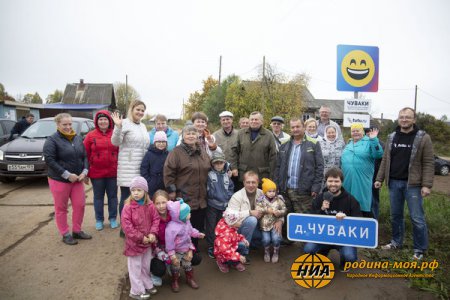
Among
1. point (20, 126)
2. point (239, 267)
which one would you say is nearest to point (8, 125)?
point (20, 126)

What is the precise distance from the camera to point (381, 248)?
4266mm

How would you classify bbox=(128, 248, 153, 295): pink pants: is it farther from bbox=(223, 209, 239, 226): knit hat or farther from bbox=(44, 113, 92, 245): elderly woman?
bbox=(44, 113, 92, 245): elderly woman

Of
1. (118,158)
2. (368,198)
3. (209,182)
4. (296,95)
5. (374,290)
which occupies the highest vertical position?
(296,95)

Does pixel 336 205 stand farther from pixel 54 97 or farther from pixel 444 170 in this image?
pixel 54 97

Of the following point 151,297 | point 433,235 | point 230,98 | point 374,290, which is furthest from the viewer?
point 230,98

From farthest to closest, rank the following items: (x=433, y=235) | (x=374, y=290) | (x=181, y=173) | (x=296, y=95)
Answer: (x=296, y=95), (x=433, y=235), (x=181, y=173), (x=374, y=290)

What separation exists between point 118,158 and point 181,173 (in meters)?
1.34

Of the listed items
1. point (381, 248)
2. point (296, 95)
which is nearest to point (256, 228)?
point (381, 248)

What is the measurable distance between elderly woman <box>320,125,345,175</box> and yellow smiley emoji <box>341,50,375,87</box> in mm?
2563

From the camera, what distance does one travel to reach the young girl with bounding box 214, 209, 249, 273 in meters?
3.48

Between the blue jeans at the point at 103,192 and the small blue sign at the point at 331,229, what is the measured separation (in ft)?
10.7

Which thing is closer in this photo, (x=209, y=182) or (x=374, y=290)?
(x=374, y=290)

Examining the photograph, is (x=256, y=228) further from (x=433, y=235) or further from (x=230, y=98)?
(x=230, y=98)

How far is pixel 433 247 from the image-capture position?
4223 millimetres
